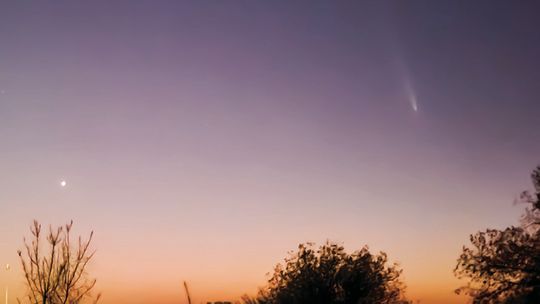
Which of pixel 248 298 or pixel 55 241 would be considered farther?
pixel 248 298

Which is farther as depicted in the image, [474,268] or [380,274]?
[380,274]

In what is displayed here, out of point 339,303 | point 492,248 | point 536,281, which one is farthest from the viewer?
point 339,303

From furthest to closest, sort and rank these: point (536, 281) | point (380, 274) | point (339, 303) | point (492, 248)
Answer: point (380, 274)
point (339, 303)
point (492, 248)
point (536, 281)

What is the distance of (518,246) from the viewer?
3425cm

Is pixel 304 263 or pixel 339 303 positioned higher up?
pixel 304 263

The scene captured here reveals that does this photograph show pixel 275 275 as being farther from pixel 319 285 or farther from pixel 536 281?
pixel 536 281

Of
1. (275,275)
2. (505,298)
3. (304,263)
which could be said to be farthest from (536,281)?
(275,275)

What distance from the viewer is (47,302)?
108ft

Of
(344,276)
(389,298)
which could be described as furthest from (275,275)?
(389,298)

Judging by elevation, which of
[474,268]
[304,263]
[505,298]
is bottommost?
[505,298]

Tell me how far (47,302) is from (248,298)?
15637 mm

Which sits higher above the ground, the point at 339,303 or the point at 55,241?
the point at 55,241

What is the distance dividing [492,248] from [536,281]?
3598 millimetres

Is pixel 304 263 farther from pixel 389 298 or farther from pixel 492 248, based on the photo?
pixel 492 248
